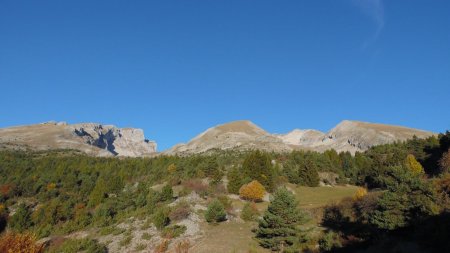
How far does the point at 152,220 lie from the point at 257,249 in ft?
49.9

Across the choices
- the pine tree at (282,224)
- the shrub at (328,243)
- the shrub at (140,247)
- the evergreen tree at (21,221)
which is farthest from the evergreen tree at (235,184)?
the evergreen tree at (21,221)

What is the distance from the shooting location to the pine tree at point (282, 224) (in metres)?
30.3

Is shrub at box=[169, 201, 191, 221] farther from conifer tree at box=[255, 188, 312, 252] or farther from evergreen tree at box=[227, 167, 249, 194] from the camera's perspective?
evergreen tree at box=[227, 167, 249, 194]

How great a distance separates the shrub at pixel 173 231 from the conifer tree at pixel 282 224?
9.11 m

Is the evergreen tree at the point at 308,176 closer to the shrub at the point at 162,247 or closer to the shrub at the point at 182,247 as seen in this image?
the shrub at the point at 182,247

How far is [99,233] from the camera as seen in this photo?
42.2 meters

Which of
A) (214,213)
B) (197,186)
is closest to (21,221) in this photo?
(197,186)

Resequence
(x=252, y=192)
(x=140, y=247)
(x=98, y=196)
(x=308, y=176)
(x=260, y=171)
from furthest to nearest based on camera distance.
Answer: (x=308, y=176)
(x=98, y=196)
(x=260, y=171)
(x=252, y=192)
(x=140, y=247)

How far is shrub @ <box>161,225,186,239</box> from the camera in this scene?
35656 mm

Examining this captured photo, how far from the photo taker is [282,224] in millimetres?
30484

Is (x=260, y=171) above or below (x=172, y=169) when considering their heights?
below

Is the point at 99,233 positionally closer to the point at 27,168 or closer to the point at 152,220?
the point at 152,220

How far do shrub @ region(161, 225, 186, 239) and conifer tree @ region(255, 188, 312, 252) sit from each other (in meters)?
9.11

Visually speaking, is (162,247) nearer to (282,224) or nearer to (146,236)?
(146,236)
